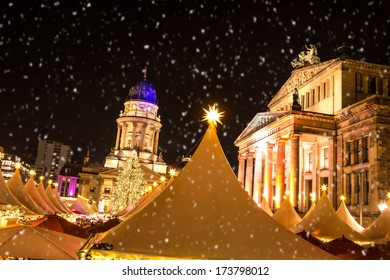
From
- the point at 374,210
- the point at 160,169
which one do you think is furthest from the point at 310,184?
the point at 160,169

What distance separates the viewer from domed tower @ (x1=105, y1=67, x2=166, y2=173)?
318 feet

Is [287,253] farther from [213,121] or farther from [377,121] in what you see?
[377,121]

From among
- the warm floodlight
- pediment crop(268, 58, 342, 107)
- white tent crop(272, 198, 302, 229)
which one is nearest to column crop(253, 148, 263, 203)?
pediment crop(268, 58, 342, 107)

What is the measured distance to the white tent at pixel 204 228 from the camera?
24.8ft

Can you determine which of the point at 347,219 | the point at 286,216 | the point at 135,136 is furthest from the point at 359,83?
the point at 135,136

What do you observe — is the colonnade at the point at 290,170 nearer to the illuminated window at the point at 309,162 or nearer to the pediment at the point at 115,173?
the illuminated window at the point at 309,162

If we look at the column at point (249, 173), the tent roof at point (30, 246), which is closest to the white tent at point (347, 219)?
the tent roof at point (30, 246)

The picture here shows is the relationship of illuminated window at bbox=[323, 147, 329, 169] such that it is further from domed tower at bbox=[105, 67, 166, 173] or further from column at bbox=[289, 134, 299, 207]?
domed tower at bbox=[105, 67, 166, 173]

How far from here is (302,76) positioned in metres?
47.3

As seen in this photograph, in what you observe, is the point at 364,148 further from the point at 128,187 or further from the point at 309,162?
the point at 128,187

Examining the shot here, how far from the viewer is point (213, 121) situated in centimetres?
914

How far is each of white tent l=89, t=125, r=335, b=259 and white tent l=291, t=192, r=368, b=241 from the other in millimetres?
12372
